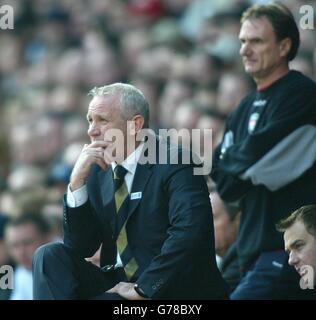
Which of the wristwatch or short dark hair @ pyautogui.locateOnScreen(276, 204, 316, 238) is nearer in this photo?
the wristwatch

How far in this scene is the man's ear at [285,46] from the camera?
7.02 m

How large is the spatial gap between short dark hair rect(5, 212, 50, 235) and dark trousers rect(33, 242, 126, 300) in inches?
96.4

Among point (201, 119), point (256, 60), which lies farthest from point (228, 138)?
point (201, 119)

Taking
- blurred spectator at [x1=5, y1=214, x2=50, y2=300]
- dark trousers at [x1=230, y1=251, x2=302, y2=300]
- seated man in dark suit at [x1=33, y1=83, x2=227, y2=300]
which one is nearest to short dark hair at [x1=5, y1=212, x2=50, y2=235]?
blurred spectator at [x1=5, y1=214, x2=50, y2=300]

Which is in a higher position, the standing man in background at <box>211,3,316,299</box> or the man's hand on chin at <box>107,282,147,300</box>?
the standing man in background at <box>211,3,316,299</box>

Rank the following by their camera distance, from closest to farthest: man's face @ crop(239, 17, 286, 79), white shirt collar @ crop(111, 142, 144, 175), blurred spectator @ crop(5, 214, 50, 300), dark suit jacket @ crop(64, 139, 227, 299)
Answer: dark suit jacket @ crop(64, 139, 227, 299) < white shirt collar @ crop(111, 142, 144, 175) < man's face @ crop(239, 17, 286, 79) < blurred spectator @ crop(5, 214, 50, 300)

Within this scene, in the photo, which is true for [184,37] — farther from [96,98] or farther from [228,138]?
[96,98]

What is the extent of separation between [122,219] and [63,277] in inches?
16.4

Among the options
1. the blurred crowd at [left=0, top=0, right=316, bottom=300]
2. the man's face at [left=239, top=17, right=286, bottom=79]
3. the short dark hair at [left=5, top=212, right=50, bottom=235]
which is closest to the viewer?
the man's face at [left=239, top=17, right=286, bottom=79]

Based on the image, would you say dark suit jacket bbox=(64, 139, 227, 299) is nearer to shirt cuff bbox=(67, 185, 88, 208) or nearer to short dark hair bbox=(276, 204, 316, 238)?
shirt cuff bbox=(67, 185, 88, 208)

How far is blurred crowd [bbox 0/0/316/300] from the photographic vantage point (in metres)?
9.66
